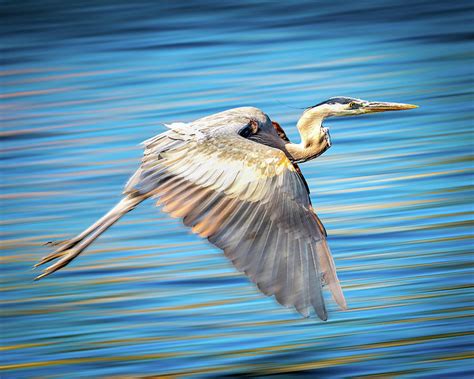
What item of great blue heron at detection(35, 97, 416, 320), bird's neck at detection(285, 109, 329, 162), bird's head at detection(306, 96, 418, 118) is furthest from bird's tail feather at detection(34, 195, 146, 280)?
bird's head at detection(306, 96, 418, 118)

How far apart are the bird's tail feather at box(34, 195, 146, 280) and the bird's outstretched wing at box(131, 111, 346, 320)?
0.24 feet

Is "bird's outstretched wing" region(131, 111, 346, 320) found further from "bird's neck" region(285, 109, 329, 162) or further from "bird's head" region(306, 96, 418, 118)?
"bird's head" region(306, 96, 418, 118)

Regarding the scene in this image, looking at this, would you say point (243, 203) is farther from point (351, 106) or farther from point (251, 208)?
point (351, 106)

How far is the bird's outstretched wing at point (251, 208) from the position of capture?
375 centimetres

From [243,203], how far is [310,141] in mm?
978

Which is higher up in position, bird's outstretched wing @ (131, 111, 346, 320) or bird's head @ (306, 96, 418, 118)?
bird's head @ (306, 96, 418, 118)

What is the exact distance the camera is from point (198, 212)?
3.99 metres

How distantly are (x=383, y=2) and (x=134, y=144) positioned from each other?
3469mm

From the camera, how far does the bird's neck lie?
4.93 meters

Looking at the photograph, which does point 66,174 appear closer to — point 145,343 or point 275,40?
point 145,343

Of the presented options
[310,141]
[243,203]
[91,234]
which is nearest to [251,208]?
[243,203]

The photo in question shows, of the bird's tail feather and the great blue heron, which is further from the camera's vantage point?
the bird's tail feather

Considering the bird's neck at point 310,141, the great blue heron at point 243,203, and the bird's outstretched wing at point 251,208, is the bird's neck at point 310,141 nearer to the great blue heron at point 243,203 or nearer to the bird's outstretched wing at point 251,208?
the great blue heron at point 243,203

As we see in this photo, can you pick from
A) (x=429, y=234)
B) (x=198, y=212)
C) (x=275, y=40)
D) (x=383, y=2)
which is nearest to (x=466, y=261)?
(x=429, y=234)
